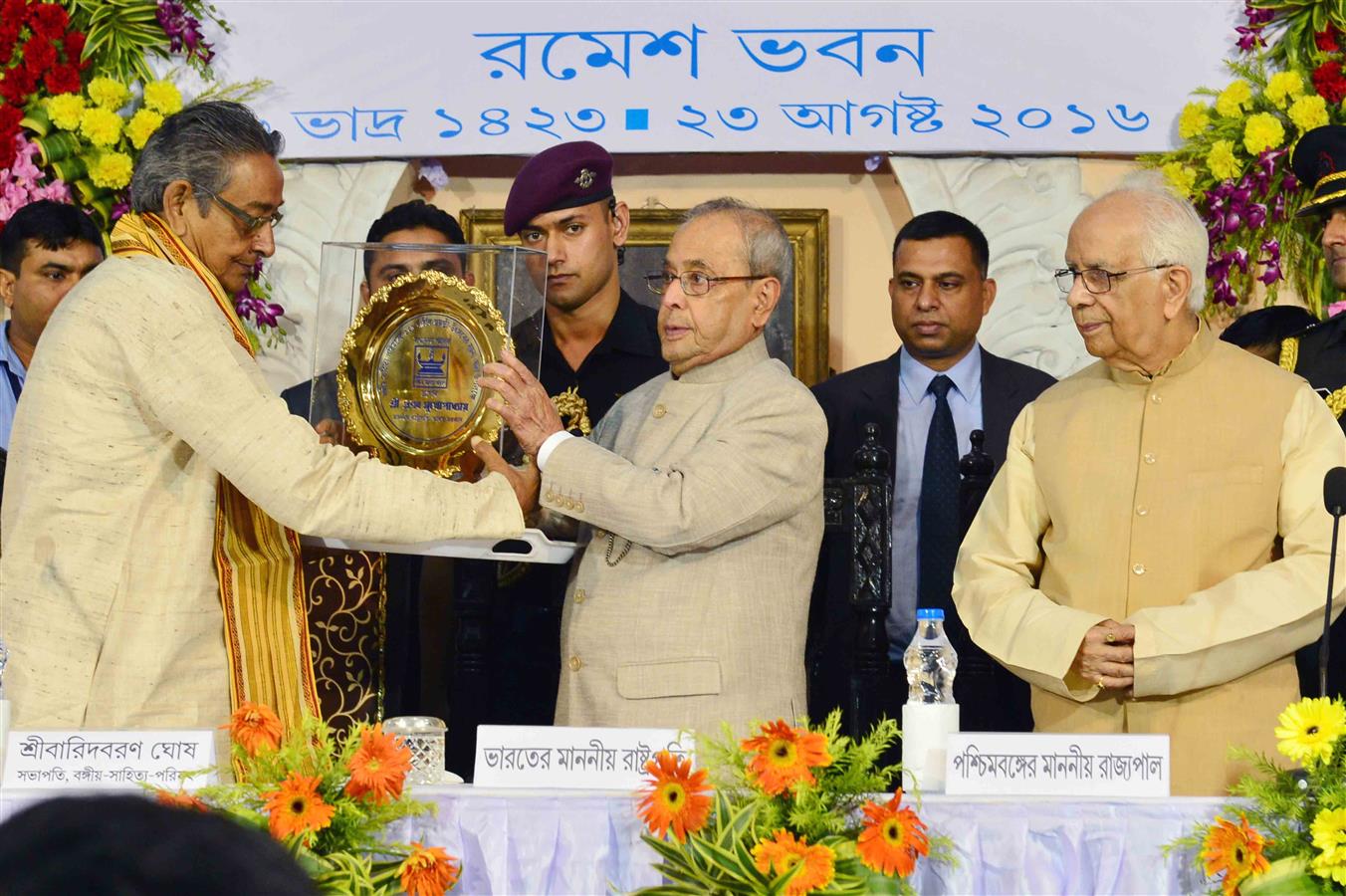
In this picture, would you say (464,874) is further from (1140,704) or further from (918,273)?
(918,273)

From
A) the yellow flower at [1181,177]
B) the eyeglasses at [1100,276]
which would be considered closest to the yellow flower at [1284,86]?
the yellow flower at [1181,177]

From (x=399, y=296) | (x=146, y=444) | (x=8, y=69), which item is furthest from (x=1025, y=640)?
(x=8, y=69)

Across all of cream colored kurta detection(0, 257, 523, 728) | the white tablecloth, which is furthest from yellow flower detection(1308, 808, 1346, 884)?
cream colored kurta detection(0, 257, 523, 728)

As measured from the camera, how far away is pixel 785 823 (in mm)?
2133

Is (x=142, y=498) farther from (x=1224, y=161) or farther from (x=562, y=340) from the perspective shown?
(x=1224, y=161)

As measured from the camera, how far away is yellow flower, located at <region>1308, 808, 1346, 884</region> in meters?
2.04

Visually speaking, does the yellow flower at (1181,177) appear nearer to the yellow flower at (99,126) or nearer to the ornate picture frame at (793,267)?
the ornate picture frame at (793,267)

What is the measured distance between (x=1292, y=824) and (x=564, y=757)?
93 cm

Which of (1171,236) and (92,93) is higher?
(92,93)

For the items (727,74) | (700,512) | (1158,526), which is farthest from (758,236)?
(727,74)

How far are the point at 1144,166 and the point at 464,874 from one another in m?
3.02

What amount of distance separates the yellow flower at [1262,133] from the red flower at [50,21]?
10.3 ft

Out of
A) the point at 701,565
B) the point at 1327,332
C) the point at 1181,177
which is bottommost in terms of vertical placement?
the point at 701,565

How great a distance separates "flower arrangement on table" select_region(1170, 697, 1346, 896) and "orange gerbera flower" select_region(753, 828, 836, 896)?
461mm
